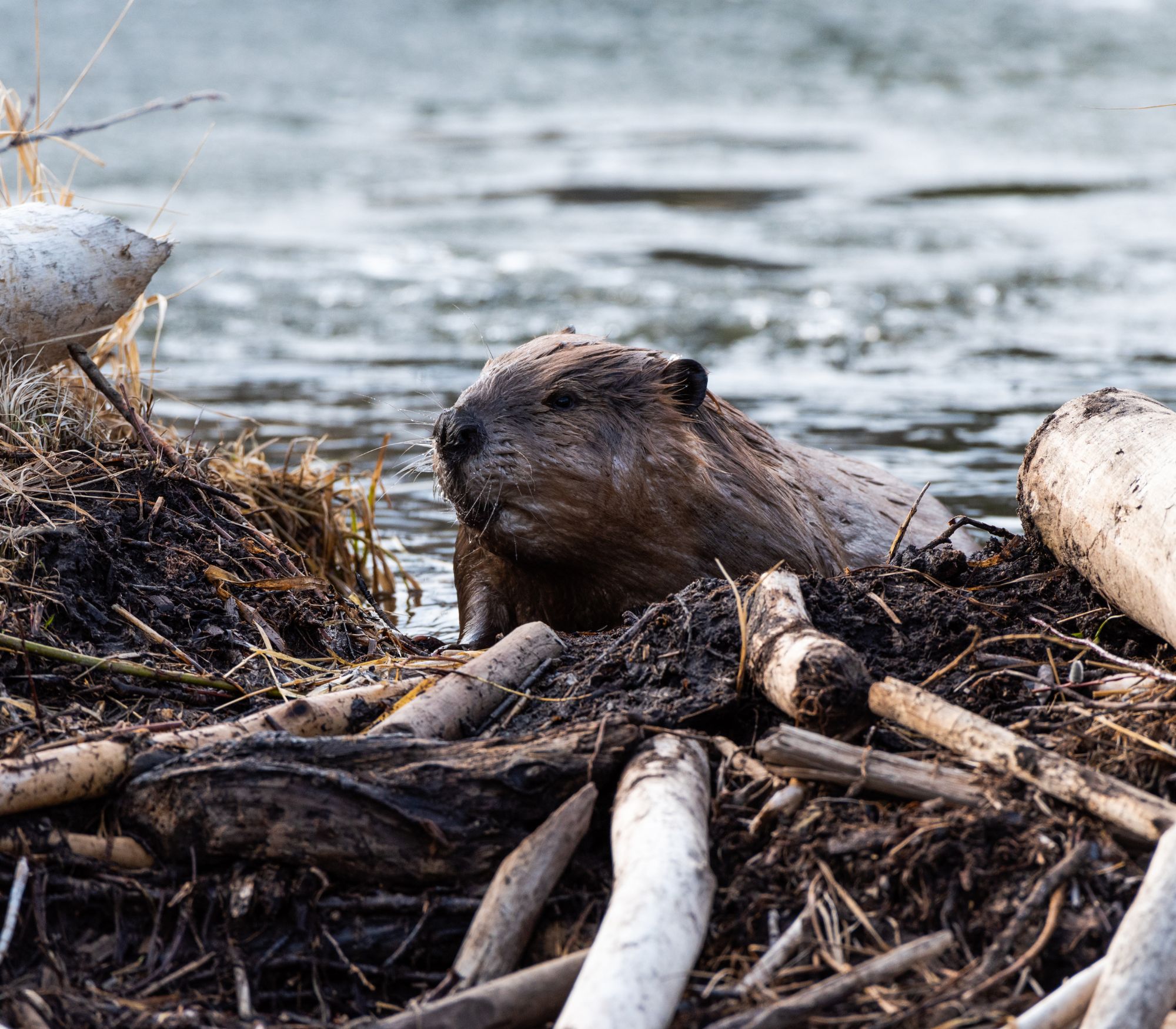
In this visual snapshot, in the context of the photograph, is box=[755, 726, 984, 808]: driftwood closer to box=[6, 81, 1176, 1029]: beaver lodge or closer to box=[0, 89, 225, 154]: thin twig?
box=[6, 81, 1176, 1029]: beaver lodge

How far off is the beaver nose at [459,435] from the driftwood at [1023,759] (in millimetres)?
1578

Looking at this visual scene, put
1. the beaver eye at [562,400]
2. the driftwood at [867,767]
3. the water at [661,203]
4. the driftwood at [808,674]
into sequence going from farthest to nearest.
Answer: the water at [661,203] < the beaver eye at [562,400] < the driftwood at [808,674] < the driftwood at [867,767]

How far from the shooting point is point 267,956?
2227 millimetres

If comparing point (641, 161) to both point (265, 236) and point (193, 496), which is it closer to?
point (265, 236)

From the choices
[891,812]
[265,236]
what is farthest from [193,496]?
[265,236]

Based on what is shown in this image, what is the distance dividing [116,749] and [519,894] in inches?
29.0

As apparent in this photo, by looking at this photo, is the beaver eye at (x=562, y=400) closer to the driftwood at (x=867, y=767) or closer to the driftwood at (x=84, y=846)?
the driftwood at (x=867, y=767)

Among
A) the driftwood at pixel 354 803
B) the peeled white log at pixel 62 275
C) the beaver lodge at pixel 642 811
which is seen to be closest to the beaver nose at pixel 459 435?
the beaver lodge at pixel 642 811

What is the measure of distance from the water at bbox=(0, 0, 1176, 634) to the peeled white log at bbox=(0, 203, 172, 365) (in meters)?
0.13

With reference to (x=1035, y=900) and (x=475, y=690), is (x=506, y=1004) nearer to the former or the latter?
(x=1035, y=900)

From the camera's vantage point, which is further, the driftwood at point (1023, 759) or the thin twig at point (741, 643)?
the thin twig at point (741, 643)

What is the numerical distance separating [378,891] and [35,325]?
204cm

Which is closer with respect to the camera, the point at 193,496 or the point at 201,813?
the point at 201,813

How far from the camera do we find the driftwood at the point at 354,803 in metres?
2.30
